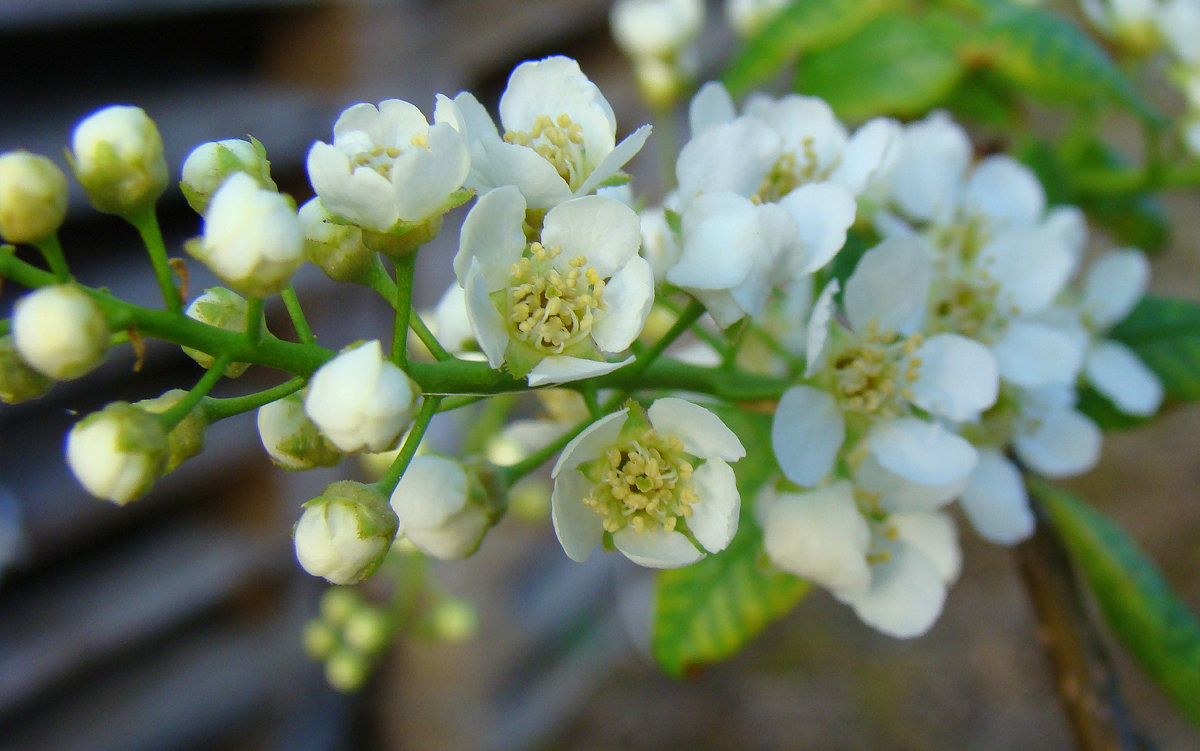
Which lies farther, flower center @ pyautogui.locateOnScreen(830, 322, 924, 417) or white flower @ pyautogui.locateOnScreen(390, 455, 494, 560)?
flower center @ pyautogui.locateOnScreen(830, 322, 924, 417)

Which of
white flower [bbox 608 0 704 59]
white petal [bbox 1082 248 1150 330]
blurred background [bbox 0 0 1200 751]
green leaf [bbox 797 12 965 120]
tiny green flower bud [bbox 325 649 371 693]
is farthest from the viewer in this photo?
blurred background [bbox 0 0 1200 751]

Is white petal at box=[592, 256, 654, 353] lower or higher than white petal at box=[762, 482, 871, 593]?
higher

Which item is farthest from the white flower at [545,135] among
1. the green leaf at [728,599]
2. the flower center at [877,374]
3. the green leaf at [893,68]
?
the green leaf at [893,68]

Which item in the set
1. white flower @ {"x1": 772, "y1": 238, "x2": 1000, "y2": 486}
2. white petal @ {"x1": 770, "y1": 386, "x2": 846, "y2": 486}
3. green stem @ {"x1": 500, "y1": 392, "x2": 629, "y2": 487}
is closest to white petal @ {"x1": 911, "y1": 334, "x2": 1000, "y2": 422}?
white flower @ {"x1": 772, "y1": 238, "x2": 1000, "y2": 486}

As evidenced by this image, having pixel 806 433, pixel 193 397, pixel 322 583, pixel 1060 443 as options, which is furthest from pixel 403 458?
pixel 322 583

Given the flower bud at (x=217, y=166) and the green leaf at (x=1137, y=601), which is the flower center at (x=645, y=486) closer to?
the flower bud at (x=217, y=166)

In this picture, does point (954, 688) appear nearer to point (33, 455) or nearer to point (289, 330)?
point (289, 330)

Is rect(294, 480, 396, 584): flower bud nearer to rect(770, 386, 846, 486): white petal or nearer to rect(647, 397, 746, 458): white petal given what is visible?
rect(647, 397, 746, 458): white petal

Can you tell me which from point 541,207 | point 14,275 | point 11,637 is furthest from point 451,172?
point 11,637
